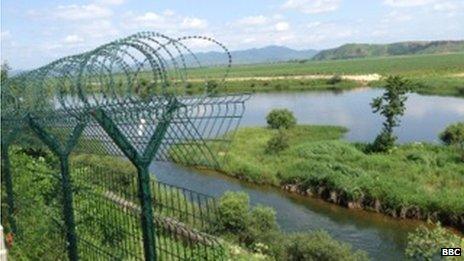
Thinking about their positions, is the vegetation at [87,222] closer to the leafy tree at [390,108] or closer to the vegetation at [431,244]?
the vegetation at [431,244]

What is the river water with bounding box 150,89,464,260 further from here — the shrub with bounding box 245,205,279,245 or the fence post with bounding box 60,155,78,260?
the fence post with bounding box 60,155,78,260

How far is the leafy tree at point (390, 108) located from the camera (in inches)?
1367

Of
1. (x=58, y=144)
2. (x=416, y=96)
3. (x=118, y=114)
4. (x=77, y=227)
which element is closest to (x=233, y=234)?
(x=77, y=227)

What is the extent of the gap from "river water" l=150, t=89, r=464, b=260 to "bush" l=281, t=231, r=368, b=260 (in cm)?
465

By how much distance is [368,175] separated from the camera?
29.2 meters

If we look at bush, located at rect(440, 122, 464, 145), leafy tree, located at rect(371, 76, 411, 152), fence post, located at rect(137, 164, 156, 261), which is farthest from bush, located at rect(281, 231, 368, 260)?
bush, located at rect(440, 122, 464, 145)

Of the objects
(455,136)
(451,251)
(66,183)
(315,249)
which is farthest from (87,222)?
(455,136)

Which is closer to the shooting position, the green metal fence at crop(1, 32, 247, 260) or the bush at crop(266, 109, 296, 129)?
the green metal fence at crop(1, 32, 247, 260)

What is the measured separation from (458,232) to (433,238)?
8292 mm

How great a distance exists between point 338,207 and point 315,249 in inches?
450

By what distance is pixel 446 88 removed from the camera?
7719 centimetres

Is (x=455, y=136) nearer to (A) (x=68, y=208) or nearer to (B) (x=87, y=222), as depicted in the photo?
(B) (x=87, y=222)

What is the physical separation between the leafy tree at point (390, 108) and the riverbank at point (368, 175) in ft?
2.46

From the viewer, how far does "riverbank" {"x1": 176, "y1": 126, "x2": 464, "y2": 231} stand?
25750mm
